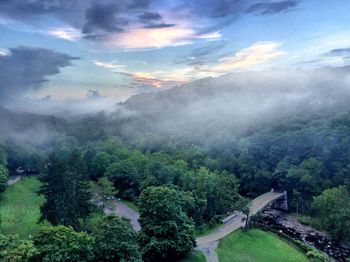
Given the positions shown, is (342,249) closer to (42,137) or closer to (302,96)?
(42,137)

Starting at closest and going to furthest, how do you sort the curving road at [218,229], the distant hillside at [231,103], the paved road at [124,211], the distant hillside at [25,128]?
the curving road at [218,229] → the paved road at [124,211] → the distant hillside at [25,128] → the distant hillside at [231,103]

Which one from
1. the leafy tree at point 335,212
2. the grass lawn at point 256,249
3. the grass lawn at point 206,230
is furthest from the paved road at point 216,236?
the leafy tree at point 335,212

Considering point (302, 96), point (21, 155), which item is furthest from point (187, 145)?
point (302, 96)

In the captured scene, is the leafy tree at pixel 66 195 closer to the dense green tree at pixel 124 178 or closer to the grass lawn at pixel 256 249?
the grass lawn at pixel 256 249

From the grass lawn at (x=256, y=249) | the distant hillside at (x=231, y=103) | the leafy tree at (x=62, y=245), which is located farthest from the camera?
the distant hillside at (x=231, y=103)

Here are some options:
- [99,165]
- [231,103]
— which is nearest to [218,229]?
[99,165]

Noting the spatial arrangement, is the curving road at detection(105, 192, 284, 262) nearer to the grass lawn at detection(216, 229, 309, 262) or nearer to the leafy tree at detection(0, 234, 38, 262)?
the grass lawn at detection(216, 229, 309, 262)

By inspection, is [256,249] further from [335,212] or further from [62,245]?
[62,245]
